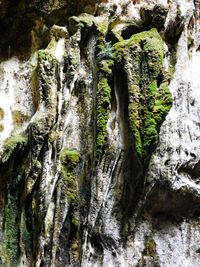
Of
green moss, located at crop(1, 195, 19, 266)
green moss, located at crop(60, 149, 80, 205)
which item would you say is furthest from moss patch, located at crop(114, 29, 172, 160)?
green moss, located at crop(1, 195, 19, 266)

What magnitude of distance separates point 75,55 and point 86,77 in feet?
0.90

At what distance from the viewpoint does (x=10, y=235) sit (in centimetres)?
356

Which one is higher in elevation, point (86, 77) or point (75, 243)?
point (86, 77)

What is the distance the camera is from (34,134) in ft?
11.6

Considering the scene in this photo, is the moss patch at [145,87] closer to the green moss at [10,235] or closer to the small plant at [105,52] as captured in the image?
the small plant at [105,52]

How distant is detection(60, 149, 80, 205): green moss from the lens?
12.3ft

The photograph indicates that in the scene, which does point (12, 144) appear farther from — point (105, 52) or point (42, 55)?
point (105, 52)

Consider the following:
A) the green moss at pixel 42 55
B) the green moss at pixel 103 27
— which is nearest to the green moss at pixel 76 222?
the green moss at pixel 42 55

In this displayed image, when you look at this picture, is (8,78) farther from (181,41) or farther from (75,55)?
(181,41)

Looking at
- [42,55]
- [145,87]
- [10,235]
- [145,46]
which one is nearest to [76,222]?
[10,235]

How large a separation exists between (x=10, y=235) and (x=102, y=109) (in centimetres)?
143

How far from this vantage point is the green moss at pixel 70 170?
3.73 metres

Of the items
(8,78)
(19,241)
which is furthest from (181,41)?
(19,241)

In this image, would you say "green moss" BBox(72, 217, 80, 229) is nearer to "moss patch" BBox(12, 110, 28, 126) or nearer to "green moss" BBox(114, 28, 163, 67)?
"moss patch" BBox(12, 110, 28, 126)
